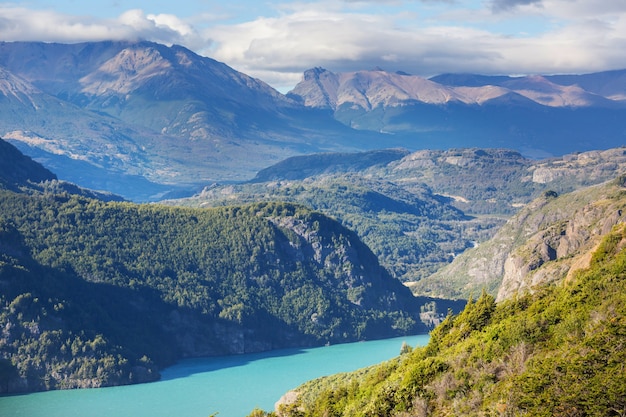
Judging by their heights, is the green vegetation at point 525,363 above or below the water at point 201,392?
above

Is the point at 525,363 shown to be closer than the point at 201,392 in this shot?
Yes

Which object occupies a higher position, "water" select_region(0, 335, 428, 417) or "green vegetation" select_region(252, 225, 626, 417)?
"green vegetation" select_region(252, 225, 626, 417)

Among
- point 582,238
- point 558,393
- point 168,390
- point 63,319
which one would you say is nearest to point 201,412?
point 168,390

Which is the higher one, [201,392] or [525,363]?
[525,363]

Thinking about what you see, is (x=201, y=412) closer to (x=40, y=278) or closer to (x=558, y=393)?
(x=40, y=278)

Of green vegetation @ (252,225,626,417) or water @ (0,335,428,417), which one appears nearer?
green vegetation @ (252,225,626,417)

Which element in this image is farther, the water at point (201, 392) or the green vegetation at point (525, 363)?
the water at point (201, 392)
